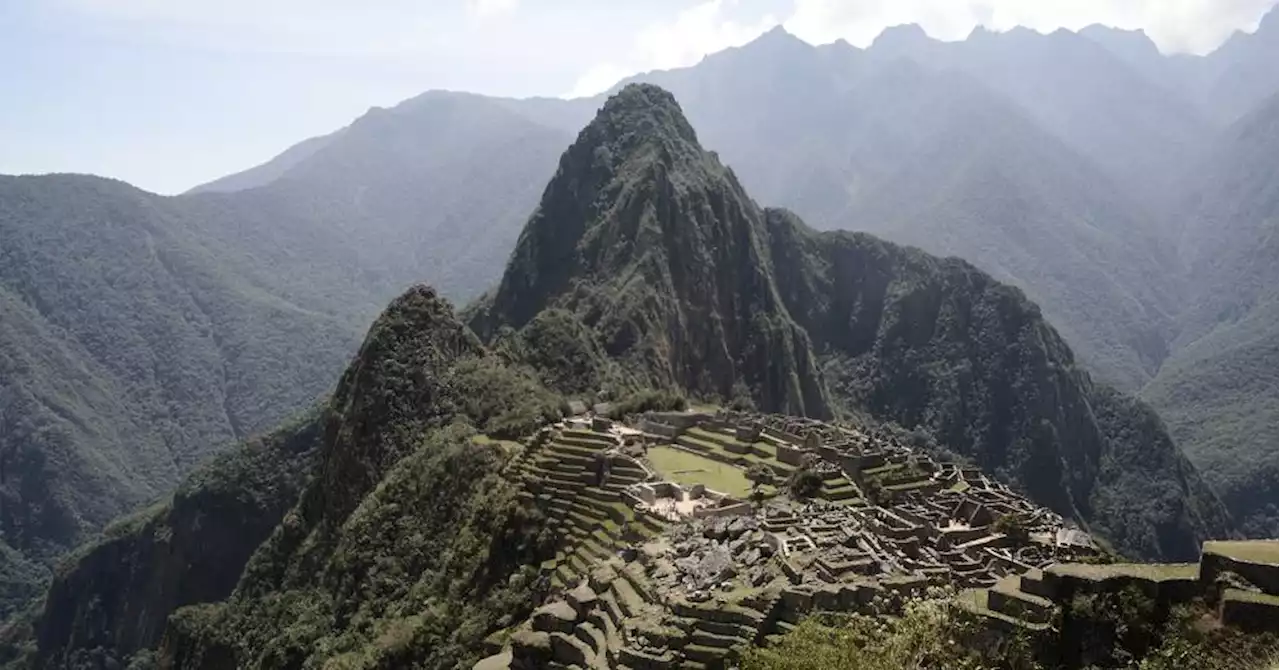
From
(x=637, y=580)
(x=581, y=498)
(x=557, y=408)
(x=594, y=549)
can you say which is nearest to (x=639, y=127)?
(x=557, y=408)

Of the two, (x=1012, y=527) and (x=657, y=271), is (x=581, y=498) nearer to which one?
(x=1012, y=527)

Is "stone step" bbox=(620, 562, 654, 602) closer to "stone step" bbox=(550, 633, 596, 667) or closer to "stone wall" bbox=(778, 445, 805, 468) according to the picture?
"stone step" bbox=(550, 633, 596, 667)

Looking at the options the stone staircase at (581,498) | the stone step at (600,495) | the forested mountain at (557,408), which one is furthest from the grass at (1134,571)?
the stone step at (600,495)

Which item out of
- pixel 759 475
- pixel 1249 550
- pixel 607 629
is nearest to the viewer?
pixel 1249 550

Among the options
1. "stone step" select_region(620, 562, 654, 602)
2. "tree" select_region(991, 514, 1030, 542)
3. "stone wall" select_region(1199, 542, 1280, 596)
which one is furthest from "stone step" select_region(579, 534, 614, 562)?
"stone wall" select_region(1199, 542, 1280, 596)

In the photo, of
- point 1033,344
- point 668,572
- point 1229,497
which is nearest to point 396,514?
point 668,572

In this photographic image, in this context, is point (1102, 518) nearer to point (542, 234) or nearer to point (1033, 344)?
Answer: point (1033, 344)
